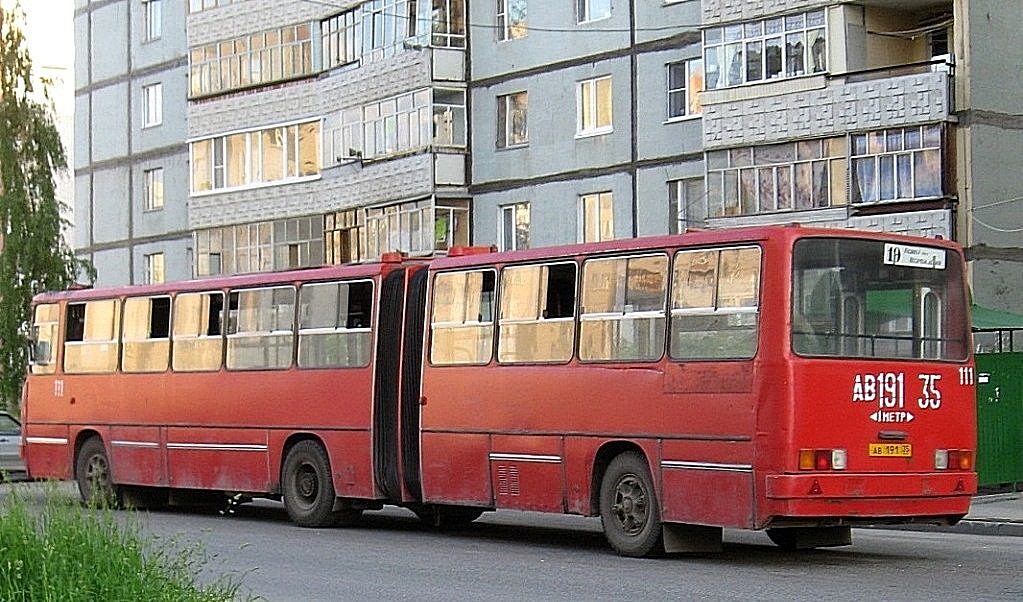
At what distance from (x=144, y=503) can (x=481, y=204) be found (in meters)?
18.7

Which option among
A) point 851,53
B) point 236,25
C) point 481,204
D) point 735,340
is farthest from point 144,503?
point 236,25

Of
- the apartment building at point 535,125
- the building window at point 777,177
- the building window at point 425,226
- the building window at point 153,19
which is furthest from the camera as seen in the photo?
the building window at point 153,19

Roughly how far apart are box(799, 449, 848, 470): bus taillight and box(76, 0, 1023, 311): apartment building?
17868mm

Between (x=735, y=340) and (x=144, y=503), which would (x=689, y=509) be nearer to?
(x=735, y=340)

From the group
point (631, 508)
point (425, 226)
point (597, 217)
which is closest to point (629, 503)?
point (631, 508)

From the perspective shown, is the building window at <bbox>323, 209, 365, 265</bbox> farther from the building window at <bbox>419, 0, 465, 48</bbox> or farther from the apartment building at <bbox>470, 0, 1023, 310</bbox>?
the building window at <bbox>419, 0, 465, 48</bbox>

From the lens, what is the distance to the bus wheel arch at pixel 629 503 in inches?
683

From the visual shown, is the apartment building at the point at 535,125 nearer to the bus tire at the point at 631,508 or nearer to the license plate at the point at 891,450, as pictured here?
the bus tire at the point at 631,508

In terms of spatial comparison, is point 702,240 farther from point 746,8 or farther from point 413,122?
point 413,122

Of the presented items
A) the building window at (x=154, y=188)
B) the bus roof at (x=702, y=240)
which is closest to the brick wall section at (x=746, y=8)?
the bus roof at (x=702, y=240)

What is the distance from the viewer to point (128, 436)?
84.3ft

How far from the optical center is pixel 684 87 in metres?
39.2

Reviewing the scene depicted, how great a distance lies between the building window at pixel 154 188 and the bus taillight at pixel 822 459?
43183 millimetres

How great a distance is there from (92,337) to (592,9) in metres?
18.3
